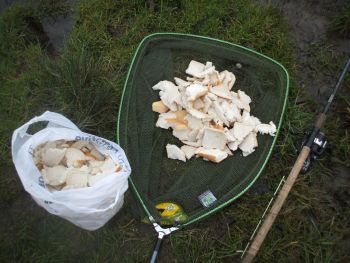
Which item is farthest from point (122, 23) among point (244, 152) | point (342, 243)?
point (342, 243)

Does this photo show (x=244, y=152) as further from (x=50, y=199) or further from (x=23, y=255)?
(x=23, y=255)

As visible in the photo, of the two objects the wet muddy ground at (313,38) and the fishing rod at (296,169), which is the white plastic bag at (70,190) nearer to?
the fishing rod at (296,169)

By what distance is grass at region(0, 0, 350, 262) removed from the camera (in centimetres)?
224

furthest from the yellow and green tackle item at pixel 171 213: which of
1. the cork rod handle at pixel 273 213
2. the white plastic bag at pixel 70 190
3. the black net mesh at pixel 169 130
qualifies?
the cork rod handle at pixel 273 213

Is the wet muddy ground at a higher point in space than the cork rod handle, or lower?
higher

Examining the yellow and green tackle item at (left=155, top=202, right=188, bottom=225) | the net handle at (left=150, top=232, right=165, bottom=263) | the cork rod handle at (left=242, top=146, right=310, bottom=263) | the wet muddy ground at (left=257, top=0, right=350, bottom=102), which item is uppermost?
the wet muddy ground at (left=257, top=0, right=350, bottom=102)

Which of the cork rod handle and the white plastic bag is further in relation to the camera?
the cork rod handle

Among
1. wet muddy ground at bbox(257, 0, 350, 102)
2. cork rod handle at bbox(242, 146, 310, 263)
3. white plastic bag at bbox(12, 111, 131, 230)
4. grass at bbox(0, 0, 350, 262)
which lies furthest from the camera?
wet muddy ground at bbox(257, 0, 350, 102)

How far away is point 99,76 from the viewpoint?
8.54 feet

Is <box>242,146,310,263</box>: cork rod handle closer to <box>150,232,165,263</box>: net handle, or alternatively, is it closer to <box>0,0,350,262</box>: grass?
<box>0,0,350,262</box>: grass

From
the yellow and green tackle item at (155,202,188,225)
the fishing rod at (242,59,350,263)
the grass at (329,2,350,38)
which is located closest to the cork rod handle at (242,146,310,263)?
the fishing rod at (242,59,350,263)

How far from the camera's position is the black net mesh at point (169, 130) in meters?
2.26

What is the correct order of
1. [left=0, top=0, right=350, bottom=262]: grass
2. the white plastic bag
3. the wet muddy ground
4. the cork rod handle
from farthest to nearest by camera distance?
the wet muddy ground → [left=0, top=0, right=350, bottom=262]: grass → the cork rod handle → the white plastic bag

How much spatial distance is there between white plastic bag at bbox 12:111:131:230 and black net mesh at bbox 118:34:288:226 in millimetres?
269
